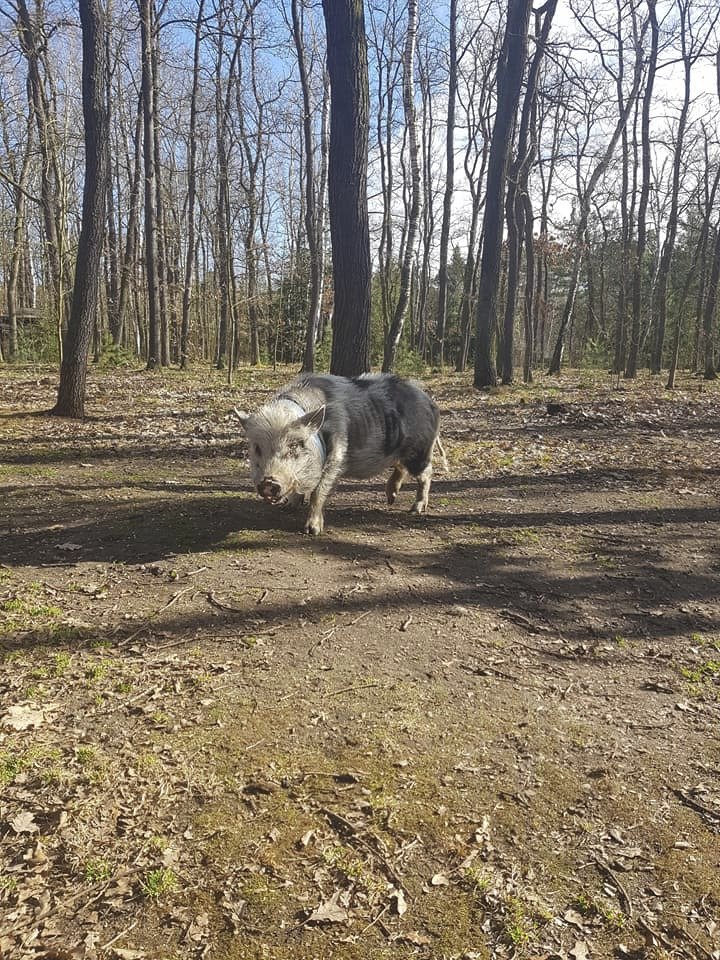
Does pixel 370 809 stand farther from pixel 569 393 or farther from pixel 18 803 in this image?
pixel 569 393

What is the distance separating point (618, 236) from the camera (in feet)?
148

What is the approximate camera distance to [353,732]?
3.00 m

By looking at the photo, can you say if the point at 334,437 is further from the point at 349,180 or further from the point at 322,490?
the point at 349,180

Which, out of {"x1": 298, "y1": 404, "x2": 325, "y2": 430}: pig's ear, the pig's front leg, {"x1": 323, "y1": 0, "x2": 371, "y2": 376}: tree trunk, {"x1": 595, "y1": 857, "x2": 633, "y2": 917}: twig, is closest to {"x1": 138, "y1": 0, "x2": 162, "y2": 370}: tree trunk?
{"x1": 323, "y1": 0, "x2": 371, "y2": 376}: tree trunk

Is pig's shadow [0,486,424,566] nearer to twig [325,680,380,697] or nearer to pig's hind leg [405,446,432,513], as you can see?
pig's hind leg [405,446,432,513]

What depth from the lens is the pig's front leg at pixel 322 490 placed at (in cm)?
554

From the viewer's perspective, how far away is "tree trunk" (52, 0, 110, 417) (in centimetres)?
1023

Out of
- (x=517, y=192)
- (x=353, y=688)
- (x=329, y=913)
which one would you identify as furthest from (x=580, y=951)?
(x=517, y=192)

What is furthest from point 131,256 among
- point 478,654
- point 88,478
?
point 478,654

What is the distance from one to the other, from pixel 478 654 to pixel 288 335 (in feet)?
122

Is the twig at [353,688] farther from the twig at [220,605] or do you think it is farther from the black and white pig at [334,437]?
the black and white pig at [334,437]

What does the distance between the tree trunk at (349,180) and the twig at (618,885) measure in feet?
25.6

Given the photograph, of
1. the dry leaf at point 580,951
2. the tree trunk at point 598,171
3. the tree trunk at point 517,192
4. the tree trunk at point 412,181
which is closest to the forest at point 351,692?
the dry leaf at point 580,951

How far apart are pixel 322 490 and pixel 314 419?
2.57 ft
